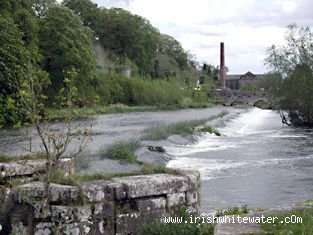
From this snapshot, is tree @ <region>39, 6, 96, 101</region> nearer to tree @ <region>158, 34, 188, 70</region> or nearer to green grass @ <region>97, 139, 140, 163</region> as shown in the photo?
green grass @ <region>97, 139, 140, 163</region>

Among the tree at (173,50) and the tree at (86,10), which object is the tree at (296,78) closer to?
the tree at (86,10)

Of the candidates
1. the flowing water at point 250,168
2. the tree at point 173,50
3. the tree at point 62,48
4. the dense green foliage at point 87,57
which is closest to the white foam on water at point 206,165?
the flowing water at point 250,168

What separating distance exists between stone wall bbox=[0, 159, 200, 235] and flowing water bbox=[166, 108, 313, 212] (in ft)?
6.38

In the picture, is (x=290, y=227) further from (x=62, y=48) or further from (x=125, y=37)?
(x=125, y=37)

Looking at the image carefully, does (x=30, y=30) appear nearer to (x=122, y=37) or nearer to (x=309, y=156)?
(x=309, y=156)

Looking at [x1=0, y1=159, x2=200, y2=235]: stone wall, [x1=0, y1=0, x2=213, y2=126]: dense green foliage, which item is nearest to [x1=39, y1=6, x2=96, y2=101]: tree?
[x1=0, y1=0, x2=213, y2=126]: dense green foliage

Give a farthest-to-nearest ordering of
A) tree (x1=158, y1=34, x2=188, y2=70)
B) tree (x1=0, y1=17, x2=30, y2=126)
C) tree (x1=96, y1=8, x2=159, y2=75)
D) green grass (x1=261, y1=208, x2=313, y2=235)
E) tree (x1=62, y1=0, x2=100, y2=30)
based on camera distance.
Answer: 1. tree (x1=158, y1=34, x2=188, y2=70)
2. tree (x1=96, y1=8, x2=159, y2=75)
3. tree (x1=62, y1=0, x2=100, y2=30)
4. tree (x1=0, y1=17, x2=30, y2=126)
5. green grass (x1=261, y1=208, x2=313, y2=235)

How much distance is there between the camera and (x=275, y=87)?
4506cm

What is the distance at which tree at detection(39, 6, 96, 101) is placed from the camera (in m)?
54.8

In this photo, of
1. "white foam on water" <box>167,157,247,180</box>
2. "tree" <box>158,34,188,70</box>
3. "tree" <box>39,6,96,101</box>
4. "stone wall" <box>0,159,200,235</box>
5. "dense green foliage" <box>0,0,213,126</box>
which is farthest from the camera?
"tree" <box>158,34,188,70</box>

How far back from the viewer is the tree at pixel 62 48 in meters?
54.8

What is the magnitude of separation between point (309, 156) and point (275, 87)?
21677mm

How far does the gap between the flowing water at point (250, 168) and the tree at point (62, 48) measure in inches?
992

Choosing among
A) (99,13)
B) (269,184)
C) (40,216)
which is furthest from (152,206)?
(99,13)
